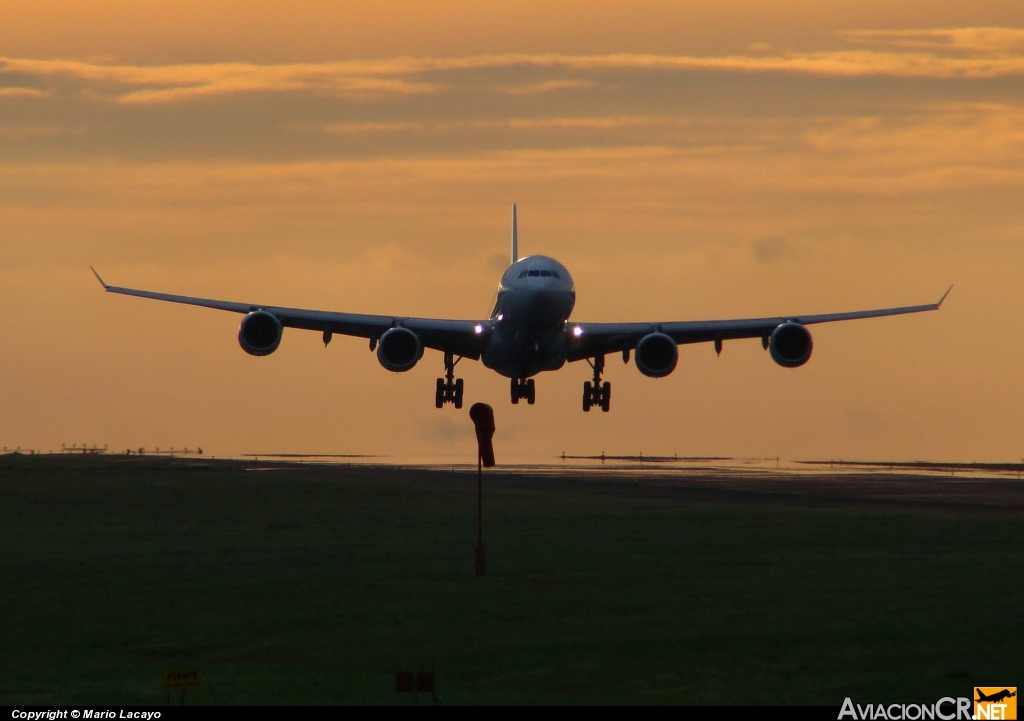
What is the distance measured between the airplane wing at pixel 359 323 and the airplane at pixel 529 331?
0.04 meters

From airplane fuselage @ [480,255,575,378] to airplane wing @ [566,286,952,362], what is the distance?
7.45ft

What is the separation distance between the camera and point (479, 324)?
63.1m

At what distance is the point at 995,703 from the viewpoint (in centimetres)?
3097

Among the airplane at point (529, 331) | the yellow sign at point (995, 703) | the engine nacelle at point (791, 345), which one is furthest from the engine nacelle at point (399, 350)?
the yellow sign at point (995, 703)

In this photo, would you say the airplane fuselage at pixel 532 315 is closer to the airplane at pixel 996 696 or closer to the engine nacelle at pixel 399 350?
the engine nacelle at pixel 399 350

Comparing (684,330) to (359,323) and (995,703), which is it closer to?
(359,323)

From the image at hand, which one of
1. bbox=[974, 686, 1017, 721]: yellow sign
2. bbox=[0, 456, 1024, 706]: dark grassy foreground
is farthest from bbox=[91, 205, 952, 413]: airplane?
bbox=[974, 686, 1017, 721]: yellow sign

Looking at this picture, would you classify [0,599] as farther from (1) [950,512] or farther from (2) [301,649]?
(1) [950,512]

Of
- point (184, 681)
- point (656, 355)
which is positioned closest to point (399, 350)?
point (656, 355)

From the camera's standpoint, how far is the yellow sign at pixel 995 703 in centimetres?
3005

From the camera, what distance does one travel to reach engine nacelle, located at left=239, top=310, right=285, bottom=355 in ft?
204

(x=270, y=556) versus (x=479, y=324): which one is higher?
(x=479, y=324)

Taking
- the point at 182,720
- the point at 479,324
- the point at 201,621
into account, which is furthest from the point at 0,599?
the point at 479,324

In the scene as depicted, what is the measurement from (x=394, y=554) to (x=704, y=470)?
61724 mm
